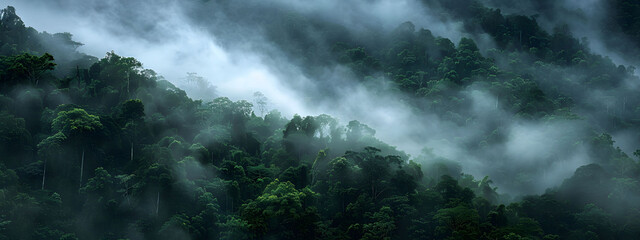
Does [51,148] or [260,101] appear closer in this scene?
[51,148]

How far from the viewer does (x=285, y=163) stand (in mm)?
48406

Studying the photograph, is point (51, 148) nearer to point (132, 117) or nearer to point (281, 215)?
point (132, 117)

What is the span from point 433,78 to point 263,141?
32796 millimetres

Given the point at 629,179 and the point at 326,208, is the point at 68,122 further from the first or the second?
the point at 629,179

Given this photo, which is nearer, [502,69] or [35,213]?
[35,213]

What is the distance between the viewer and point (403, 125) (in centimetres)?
6956

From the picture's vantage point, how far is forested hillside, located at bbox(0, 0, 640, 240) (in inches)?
1499

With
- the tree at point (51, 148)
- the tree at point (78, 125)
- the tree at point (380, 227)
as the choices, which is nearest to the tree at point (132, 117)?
the tree at point (78, 125)

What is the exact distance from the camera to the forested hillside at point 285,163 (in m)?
38.1

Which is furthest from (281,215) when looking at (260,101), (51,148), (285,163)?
(260,101)

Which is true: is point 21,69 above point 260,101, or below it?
below

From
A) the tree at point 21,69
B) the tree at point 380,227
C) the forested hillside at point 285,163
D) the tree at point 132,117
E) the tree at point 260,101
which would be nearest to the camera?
the forested hillside at point 285,163

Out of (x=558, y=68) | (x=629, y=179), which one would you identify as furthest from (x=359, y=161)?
(x=558, y=68)

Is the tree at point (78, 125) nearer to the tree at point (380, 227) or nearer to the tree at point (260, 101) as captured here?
the tree at point (380, 227)
